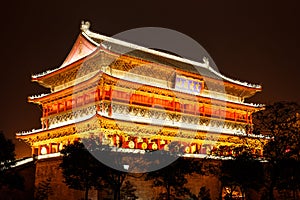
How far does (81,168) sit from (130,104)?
411 inches

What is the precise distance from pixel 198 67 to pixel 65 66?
13.6m

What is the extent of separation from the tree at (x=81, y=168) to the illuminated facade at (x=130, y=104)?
604cm

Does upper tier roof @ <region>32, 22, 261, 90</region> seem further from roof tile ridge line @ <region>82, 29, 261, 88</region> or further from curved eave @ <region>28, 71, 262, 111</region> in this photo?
curved eave @ <region>28, 71, 262, 111</region>

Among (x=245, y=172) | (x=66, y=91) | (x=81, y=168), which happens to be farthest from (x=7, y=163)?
(x=66, y=91)

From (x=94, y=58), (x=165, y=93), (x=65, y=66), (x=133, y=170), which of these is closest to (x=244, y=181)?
(x=133, y=170)

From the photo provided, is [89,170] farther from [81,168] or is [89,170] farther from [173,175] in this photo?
[173,175]

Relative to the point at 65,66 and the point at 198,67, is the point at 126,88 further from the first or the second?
the point at 198,67

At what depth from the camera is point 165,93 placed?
31.9 metres

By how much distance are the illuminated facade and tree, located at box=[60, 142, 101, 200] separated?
6045mm

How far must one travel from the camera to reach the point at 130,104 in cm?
3000

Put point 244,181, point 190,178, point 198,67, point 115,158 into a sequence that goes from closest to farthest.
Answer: point 115,158 < point 244,181 < point 190,178 < point 198,67

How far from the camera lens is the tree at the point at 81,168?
65.0ft

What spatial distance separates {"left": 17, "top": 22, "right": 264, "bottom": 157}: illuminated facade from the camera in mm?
28969

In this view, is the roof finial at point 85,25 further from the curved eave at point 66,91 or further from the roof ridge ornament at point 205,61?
the roof ridge ornament at point 205,61
